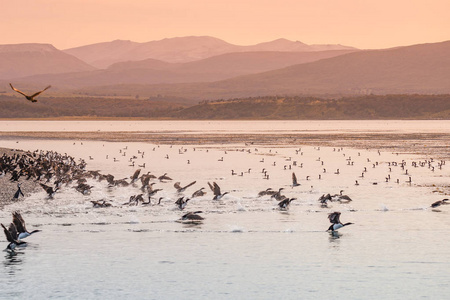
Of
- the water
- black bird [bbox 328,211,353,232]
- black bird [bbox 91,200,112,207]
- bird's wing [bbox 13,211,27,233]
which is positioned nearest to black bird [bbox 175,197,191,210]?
the water

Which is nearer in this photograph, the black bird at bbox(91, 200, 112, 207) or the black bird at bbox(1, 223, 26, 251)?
the black bird at bbox(1, 223, 26, 251)

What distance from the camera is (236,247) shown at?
2288 cm

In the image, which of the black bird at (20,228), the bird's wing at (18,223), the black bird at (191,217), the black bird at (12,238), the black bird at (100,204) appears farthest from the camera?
the black bird at (100,204)

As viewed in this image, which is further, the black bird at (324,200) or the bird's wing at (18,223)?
the black bird at (324,200)

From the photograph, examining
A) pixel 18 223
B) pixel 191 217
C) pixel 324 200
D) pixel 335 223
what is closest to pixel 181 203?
pixel 191 217

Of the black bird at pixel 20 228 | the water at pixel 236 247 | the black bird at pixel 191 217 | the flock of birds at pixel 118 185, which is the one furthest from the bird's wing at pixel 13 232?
the black bird at pixel 191 217

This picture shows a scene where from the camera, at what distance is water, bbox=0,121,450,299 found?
59.6 ft

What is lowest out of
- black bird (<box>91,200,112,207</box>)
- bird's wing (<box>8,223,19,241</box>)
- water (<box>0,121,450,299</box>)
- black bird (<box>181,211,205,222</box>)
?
water (<box>0,121,450,299</box>)

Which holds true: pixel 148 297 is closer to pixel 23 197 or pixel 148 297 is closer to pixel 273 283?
pixel 273 283

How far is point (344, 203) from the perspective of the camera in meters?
32.5

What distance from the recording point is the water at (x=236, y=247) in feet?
59.6

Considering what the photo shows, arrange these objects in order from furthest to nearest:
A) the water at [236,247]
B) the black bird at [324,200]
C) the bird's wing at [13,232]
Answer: the black bird at [324,200] → the bird's wing at [13,232] → the water at [236,247]

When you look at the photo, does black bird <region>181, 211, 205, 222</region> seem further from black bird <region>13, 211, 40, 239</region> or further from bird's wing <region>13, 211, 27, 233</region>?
bird's wing <region>13, 211, 27, 233</region>

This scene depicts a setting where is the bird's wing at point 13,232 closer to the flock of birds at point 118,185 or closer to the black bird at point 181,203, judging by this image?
the flock of birds at point 118,185
